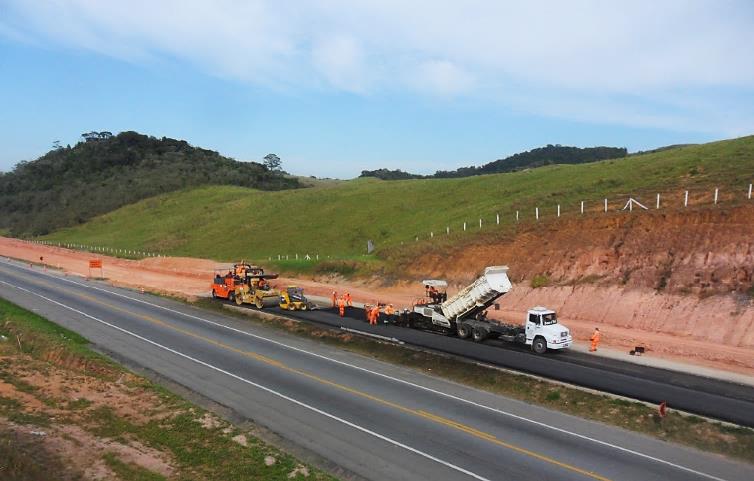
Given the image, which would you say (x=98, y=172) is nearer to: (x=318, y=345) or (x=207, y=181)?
(x=207, y=181)

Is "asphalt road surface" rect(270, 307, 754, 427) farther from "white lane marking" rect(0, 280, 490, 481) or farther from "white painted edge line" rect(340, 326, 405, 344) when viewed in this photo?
Result: "white lane marking" rect(0, 280, 490, 481)

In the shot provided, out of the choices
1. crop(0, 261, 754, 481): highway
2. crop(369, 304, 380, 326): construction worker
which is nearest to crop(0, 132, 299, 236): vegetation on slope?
crop(369, 304, 380, 326): construction worker

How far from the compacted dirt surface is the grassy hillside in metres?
5.12

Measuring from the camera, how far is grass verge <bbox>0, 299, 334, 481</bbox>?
1494 centimetres

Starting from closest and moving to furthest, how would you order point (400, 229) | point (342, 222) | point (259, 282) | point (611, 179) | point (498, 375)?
1. point (498, 375)
2. point (259, 282)
3. point (611, 179)
4. point (400, 229)
5. point (342, 222)

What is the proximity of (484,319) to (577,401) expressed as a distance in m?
11.1

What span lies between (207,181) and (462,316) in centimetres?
12291

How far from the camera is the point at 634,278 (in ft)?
120

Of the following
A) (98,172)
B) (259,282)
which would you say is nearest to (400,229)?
(259,282)

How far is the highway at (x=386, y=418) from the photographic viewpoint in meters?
15.7

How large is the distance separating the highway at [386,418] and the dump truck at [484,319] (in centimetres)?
692

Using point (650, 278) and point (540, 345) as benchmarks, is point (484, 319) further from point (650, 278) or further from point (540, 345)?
point (650, 278)

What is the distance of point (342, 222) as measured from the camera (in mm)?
80938

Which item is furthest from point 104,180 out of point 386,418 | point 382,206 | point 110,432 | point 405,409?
point 386,418
